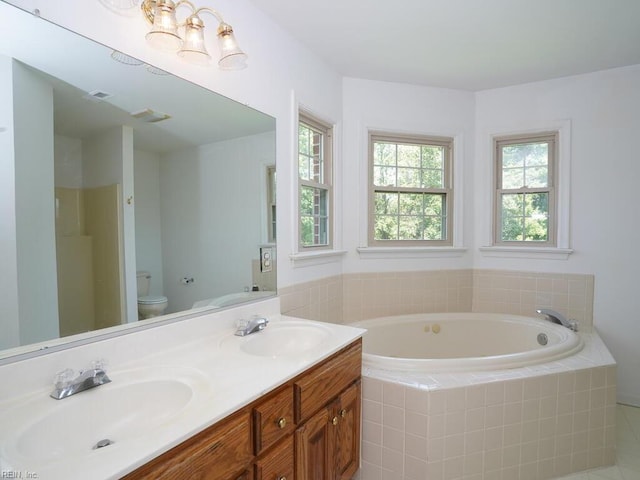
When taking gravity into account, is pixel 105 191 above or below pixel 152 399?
above

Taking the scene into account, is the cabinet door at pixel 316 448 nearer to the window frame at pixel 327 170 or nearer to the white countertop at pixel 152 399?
the white countertop at pixel 152 399

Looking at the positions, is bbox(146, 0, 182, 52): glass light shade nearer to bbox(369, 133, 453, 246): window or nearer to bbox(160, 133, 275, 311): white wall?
bbox(160, 133, 275, 311): white wall

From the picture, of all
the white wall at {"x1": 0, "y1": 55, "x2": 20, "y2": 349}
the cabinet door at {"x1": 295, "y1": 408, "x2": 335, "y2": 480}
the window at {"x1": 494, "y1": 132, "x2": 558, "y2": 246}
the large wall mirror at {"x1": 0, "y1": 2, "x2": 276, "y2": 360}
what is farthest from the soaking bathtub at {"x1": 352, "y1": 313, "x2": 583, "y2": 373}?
the white wall at {"x1": 0, "y1": 55, "x2": 20, "y2": 349}

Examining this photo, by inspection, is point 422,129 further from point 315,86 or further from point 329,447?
point 329,447

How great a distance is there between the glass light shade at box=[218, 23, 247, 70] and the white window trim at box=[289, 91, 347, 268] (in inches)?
25.0

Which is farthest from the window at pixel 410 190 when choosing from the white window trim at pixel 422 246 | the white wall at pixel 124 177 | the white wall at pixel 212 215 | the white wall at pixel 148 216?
the white wall at pixel 124 177

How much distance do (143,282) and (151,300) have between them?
78 mm

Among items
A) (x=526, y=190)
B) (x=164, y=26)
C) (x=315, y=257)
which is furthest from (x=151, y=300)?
(x=526, y=190)

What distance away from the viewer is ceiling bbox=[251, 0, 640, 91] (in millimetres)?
1847

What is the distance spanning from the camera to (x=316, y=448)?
1.28 meters

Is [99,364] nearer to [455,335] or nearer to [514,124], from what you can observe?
[455,335]

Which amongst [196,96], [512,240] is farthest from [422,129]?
[196,96]

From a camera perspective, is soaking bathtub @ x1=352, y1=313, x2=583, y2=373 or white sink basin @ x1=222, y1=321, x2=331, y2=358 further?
soaking bathtub @ x1=352, y1=313, x2=583, y2=373

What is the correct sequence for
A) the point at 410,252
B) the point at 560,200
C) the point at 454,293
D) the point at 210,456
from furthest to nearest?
the point at 454,293, the point at 410,252, the point at 560,200, the point at 210,456
